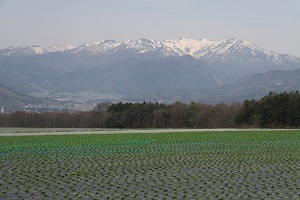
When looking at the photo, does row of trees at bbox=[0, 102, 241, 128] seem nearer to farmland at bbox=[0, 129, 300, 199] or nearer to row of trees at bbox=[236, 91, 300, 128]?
row of trees at bbox=[236, 91, 300, 128]

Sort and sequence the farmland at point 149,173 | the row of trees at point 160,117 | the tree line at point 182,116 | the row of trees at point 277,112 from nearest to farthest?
1. the farmland at point 149,173
2. the row of trees at point 277,112
3. the tree line at point 182,116
4. the row of trees at point 160,117

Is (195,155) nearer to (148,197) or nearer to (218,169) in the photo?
(218,169)

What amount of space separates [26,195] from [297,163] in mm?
18177

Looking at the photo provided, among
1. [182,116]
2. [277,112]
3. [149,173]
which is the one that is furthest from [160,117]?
[149,173]

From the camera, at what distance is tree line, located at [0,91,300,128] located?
99.4m

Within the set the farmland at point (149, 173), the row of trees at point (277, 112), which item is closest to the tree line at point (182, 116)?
the row of trees at point (277, 112)

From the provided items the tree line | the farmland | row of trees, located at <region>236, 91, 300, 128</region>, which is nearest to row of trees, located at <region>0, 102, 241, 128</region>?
the tree line

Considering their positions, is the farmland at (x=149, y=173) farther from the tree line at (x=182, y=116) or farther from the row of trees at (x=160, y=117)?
the row of trees at (x=160, y=117)

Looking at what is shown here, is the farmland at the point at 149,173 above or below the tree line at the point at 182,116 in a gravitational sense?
below

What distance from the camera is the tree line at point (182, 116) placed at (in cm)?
9938

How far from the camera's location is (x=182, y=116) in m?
129

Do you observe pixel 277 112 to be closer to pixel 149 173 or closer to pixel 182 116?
pixel 182 116

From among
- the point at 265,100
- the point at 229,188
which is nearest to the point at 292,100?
the point at 265,100

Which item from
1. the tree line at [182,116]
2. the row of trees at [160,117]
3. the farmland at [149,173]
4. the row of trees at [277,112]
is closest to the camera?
the farmland at [149,173]
